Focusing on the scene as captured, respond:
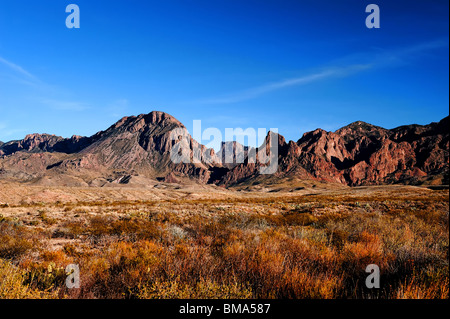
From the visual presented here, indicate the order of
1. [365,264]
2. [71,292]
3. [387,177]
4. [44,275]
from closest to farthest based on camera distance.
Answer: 1. [71,292]
2. [44,275]
3. [365,264]
4. [387,177]

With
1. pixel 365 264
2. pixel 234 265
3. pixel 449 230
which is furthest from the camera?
pixel 449 230

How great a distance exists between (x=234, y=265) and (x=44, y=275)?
3.97 metres

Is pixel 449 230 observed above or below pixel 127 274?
below

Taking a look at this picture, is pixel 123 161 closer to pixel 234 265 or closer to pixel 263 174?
pixel 263 174

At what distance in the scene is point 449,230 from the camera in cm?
1170
